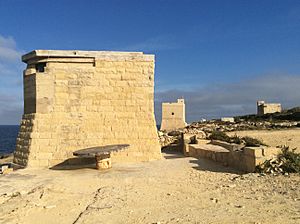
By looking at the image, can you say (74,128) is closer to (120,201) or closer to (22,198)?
(22,198)

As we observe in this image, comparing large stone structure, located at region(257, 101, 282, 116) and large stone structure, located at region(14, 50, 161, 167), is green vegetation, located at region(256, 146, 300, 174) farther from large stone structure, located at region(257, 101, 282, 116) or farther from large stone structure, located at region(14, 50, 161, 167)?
large stone structure, located at region(257, 101, 282, 116)

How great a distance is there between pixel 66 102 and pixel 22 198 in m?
4.51

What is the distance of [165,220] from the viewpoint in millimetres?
4941

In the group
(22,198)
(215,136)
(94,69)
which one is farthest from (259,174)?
(215,136)

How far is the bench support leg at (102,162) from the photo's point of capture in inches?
370

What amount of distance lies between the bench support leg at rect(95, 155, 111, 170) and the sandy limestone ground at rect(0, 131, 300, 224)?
214 mm

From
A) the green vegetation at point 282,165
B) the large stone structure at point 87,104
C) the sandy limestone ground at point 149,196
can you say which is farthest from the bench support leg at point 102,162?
the green vegetation at point 282,165

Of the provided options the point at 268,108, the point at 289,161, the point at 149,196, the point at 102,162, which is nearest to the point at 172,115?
the point at 268,108

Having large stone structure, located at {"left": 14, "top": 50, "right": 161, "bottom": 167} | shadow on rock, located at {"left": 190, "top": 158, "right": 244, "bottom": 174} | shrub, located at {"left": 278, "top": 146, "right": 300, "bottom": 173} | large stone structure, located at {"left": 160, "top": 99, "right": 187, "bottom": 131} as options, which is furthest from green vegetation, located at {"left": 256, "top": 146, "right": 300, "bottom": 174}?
large stone structure, located at {"left": 160, "top": 99, "right": 187, "bottom": 131}

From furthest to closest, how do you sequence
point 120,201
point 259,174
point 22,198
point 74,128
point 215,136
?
point 215,136 → point 74,128 → point 259,174 → point 22,198 → point 120,201

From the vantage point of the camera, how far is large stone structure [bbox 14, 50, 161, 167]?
33.9 ft

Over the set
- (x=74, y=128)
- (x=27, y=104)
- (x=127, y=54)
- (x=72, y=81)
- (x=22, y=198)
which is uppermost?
(x=127, y=54)

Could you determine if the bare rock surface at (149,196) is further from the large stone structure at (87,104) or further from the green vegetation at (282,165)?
the large stone structure at (87,104)

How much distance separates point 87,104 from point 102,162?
7.48ft
